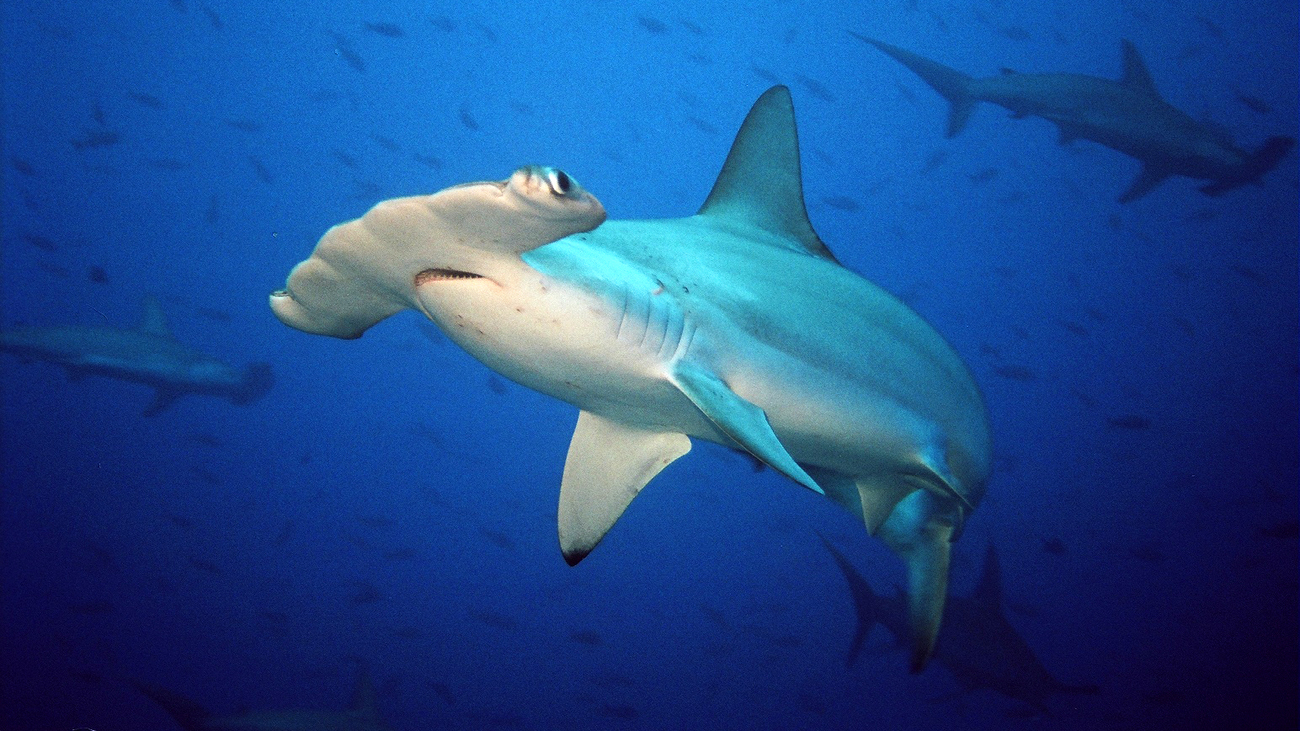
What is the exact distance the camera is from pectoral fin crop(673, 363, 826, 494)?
1663mm

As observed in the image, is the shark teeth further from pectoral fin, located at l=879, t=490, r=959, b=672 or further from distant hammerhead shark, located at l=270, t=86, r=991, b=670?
pectoral fin, located at l=879, t=490, r=959, b=672

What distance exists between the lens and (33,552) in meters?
18.2

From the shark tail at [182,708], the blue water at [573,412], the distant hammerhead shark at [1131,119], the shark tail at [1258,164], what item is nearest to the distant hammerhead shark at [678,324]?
the distant hammerhead shark at [1131,119]

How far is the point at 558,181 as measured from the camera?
1.23 m

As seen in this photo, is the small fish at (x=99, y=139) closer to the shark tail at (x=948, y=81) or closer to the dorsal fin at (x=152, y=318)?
the dorsal fin at (x=152, y=318)

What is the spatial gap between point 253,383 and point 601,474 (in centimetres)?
891

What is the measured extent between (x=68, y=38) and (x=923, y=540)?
73.3ft

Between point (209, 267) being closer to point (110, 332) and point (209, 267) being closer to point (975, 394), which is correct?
point (110, 332)

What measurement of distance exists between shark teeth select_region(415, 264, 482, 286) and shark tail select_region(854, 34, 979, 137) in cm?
769

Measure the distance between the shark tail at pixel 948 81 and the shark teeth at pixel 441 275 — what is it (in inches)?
303

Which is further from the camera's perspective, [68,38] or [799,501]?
[799,501]

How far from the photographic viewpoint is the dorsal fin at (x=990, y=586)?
6930 millimetres

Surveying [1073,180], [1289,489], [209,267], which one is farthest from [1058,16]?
[209,267]

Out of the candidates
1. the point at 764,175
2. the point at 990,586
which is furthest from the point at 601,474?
the point at 990,586
